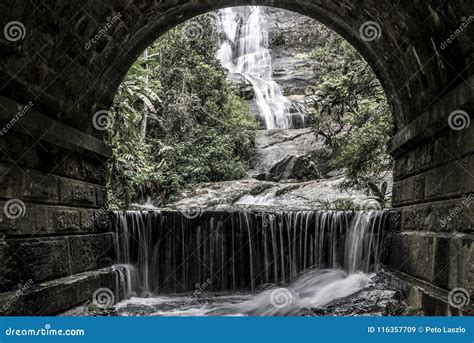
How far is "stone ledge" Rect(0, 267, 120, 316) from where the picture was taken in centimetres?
465

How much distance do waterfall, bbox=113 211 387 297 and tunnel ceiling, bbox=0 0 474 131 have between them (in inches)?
97.3

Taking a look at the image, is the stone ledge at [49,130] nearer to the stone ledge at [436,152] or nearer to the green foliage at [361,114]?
the stone ledge at [436,152]

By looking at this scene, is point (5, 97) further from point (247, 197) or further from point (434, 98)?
point (247, 197)

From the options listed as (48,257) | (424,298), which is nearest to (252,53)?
(48,257)

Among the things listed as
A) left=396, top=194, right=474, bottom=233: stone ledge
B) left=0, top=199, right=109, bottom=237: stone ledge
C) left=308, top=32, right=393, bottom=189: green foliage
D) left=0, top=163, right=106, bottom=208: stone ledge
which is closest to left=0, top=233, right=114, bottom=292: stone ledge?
left=0, top=199, right=109, bottom=237: stone ledge

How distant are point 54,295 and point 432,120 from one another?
494 centimetres

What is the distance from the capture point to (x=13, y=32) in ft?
15.1

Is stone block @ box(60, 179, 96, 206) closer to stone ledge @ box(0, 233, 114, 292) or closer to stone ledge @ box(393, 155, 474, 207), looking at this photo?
stone ledge @ box(0, 233, 114, 292)

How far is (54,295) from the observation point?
17.6ft

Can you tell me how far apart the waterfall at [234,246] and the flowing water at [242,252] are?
2 cm

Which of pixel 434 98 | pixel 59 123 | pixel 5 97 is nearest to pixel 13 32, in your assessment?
pixel 5 97

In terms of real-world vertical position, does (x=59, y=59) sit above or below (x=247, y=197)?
above

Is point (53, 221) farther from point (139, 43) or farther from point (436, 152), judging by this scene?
point (436, 152)

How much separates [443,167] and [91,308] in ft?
15.4
